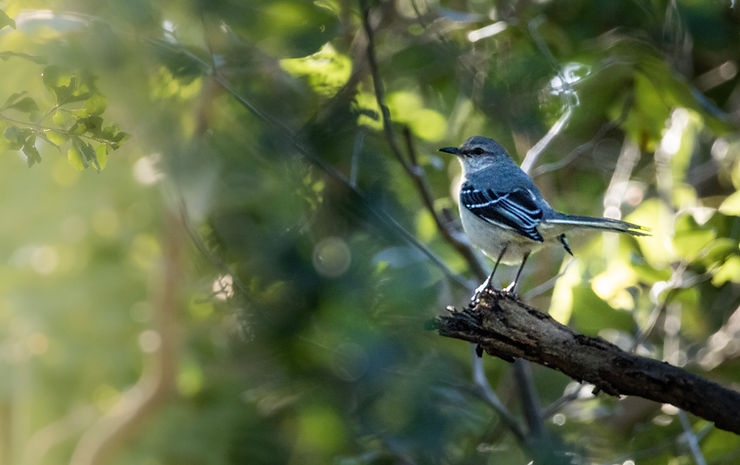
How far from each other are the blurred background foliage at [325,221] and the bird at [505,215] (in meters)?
0.14

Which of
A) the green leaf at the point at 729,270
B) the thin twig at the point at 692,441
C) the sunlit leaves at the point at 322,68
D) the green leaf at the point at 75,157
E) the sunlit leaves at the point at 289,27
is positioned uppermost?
the sunlit leaves at the point at 322,68

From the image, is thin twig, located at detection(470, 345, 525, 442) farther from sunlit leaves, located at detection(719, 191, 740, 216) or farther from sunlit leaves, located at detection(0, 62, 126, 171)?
sunlit leaves, located at detection(0, 62, 126, 171)

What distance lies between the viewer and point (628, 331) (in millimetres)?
Result: 3223

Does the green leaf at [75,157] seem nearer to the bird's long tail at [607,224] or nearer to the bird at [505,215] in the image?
the bird at [505,215]

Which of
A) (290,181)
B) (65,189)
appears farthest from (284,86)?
(65,189)

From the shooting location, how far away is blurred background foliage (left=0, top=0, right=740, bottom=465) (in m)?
2.26

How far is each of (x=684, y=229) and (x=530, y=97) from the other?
0.81 metres

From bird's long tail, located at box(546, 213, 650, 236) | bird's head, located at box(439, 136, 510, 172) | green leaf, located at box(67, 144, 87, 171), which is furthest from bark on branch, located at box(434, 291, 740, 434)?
bird's head, located at box(439, 136, 510, 172)

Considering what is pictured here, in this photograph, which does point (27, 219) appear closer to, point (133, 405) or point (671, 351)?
point (133, 405)

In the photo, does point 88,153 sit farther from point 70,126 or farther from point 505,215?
point 505,215

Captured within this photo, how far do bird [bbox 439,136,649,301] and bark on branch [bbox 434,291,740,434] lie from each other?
42 centimetres

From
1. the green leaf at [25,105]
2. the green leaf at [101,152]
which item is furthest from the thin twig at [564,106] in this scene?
the green leaf at [25,105]

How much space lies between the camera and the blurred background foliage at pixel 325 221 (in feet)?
7.42

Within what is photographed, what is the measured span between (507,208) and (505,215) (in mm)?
74
